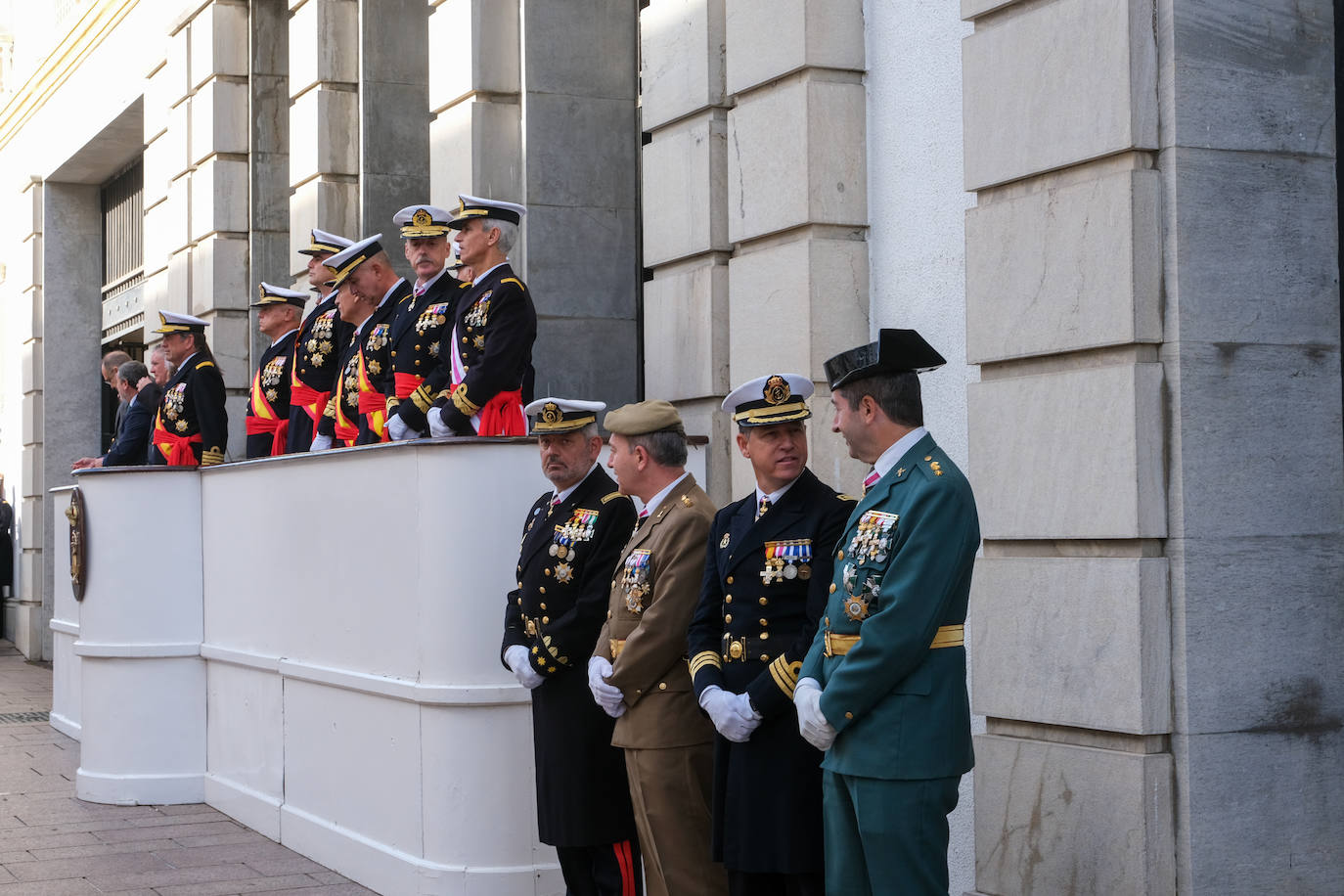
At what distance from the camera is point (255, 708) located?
844 centimetres

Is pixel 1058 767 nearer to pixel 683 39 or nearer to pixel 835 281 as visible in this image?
pixel 835 281

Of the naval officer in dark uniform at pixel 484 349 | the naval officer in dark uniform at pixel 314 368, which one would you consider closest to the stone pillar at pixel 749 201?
the naval officer in dark uniform at pixel 484 349

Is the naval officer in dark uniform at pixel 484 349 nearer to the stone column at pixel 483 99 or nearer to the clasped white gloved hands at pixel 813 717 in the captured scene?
the stone column at pixel 483 99

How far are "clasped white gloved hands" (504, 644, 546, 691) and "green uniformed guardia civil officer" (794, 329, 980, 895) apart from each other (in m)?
1.62

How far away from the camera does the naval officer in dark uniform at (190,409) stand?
396 inches

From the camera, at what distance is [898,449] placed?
430 cm

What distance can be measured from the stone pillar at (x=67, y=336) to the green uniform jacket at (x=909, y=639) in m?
16.6

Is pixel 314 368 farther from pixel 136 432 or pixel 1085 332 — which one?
pixel 1085 332

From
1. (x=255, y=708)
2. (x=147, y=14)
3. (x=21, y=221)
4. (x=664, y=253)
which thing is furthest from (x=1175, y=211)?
(x=21, y=221)

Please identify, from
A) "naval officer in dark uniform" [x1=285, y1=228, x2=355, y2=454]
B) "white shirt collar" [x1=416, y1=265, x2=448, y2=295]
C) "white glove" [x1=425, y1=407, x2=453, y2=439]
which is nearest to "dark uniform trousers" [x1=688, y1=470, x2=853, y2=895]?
"white glove" [x1=425, y1=407, x2=453, y2=439]

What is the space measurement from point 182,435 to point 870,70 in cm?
539

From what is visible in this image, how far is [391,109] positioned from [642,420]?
6901 millimetres

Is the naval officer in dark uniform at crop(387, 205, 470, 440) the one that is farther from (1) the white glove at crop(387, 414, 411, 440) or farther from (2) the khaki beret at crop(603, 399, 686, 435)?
(2) the khaki beret at crop(603, 399, 686, 435)

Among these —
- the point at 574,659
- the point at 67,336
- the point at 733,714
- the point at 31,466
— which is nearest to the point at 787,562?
the point at 733,714
